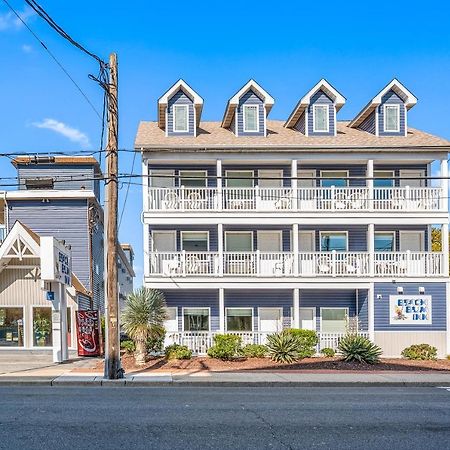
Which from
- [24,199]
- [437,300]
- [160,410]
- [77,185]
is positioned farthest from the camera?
[77,185]

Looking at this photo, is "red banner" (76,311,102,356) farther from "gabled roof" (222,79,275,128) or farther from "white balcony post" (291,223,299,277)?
"gabled roof" (222,79,275,128)

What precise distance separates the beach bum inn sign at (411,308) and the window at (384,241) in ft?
8.71

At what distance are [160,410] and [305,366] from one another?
9694 millimetres

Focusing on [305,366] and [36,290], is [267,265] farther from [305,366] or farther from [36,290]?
[36,290]

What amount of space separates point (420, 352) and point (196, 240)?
1054cm

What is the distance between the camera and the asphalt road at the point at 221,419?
7871 mm

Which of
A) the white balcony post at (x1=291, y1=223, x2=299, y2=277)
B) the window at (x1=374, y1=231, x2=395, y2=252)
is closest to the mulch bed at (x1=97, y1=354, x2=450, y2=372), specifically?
the white balcony post at (x1=291, y1=223, x2=299, y2=277)

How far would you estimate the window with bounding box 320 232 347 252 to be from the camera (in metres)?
26.3

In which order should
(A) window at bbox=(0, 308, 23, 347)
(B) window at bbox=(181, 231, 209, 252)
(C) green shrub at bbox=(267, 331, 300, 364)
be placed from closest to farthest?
(C) green shrub at bbox=(267, 331, 300, 364), (A) window at bbox=(0, 308, 23, 347), (B) window at bbox=(181, 231, 209, 252)

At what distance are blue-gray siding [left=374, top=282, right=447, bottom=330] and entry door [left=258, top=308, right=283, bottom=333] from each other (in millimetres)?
4191

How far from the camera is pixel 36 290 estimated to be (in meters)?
23.1

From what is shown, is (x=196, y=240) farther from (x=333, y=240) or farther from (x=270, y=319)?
(x=333, y=240)

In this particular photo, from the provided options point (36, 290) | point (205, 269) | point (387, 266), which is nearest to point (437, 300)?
point (387, 266)

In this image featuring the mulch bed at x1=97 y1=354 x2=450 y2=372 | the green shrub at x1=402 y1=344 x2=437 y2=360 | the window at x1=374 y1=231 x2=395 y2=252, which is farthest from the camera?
the window at x1=374 y1=231 x2=395 y2=252
